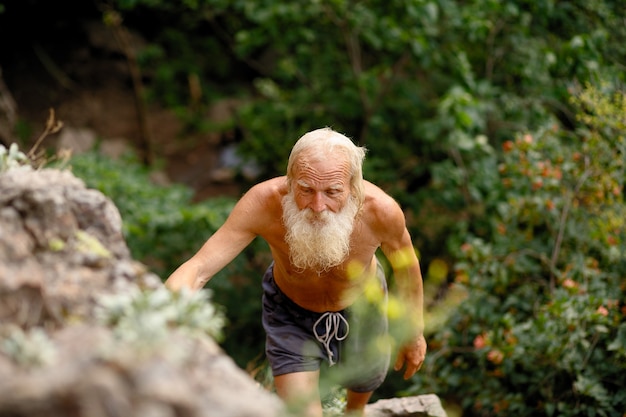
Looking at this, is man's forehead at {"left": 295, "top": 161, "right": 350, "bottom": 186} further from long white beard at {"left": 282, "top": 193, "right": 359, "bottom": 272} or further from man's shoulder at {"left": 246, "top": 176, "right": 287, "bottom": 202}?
man's shoulder at {"left": 246, "top": 176, "right": 287, "bottom": 202}

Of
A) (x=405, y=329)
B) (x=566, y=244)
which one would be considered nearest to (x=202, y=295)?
(x=405, y=329)

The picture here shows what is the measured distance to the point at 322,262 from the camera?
10.7ft

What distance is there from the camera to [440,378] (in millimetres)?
5102

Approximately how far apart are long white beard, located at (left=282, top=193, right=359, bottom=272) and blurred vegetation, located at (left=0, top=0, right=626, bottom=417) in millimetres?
612

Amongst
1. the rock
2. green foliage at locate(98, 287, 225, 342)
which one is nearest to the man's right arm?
green foliage at locate(98, 287, 225, 342)

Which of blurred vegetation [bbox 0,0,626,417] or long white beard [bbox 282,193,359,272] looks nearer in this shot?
long white beard [bbox 282,193,359,272]

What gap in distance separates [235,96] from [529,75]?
507 cm

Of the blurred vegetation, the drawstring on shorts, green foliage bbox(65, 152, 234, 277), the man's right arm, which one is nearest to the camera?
the man's right arm

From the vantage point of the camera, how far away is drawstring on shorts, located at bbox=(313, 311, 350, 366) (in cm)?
354

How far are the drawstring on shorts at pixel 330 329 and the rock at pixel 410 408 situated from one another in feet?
2.38

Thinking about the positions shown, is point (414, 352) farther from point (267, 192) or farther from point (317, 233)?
point (267, 192)

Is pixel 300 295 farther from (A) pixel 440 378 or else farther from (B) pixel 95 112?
(B) pixel 95 112

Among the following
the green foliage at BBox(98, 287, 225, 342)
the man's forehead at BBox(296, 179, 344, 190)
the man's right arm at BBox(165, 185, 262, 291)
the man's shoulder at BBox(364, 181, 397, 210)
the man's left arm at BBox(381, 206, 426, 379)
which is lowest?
the man's left arm at BBox(381, 206, 426, 379)

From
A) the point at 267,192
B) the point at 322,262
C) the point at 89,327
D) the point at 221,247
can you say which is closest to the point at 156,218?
the point at 267,192
